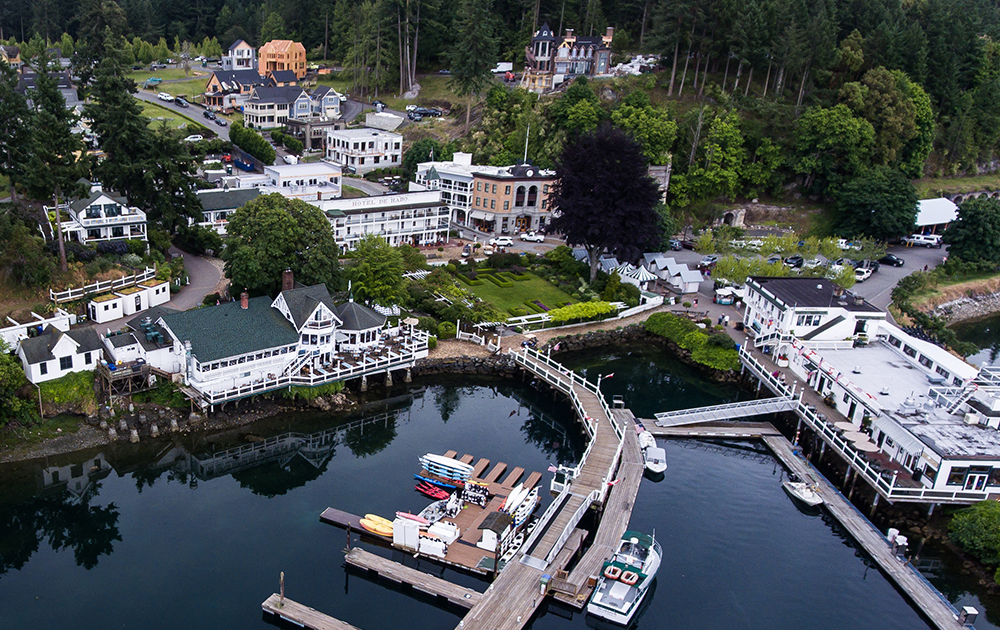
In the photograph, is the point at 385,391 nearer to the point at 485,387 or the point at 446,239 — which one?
the point at 485,387

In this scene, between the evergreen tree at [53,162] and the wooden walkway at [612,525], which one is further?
the evergreen tree at [53,162]

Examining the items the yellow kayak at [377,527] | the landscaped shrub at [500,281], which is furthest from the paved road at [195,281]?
the yellow kayak at [377,527]

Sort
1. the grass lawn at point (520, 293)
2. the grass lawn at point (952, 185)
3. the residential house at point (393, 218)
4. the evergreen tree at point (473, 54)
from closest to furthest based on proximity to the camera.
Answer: the grass lawn at point (520, 293) < the residential house at point (393, 218) < the evergreen tree at point (473, 54) < the grass lawn at point (952, 185)

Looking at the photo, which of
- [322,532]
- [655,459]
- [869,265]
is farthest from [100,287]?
[869,265]

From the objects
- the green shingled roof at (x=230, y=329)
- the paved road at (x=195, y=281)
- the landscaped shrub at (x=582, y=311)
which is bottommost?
the landscaped shrub at (x=582, y=311)

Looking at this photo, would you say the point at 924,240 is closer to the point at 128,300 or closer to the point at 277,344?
the point at 277,344

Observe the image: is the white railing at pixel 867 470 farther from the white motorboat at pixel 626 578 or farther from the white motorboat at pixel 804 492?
the white motorboat at pixel 626 578

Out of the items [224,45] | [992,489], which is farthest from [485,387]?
[224,45]
